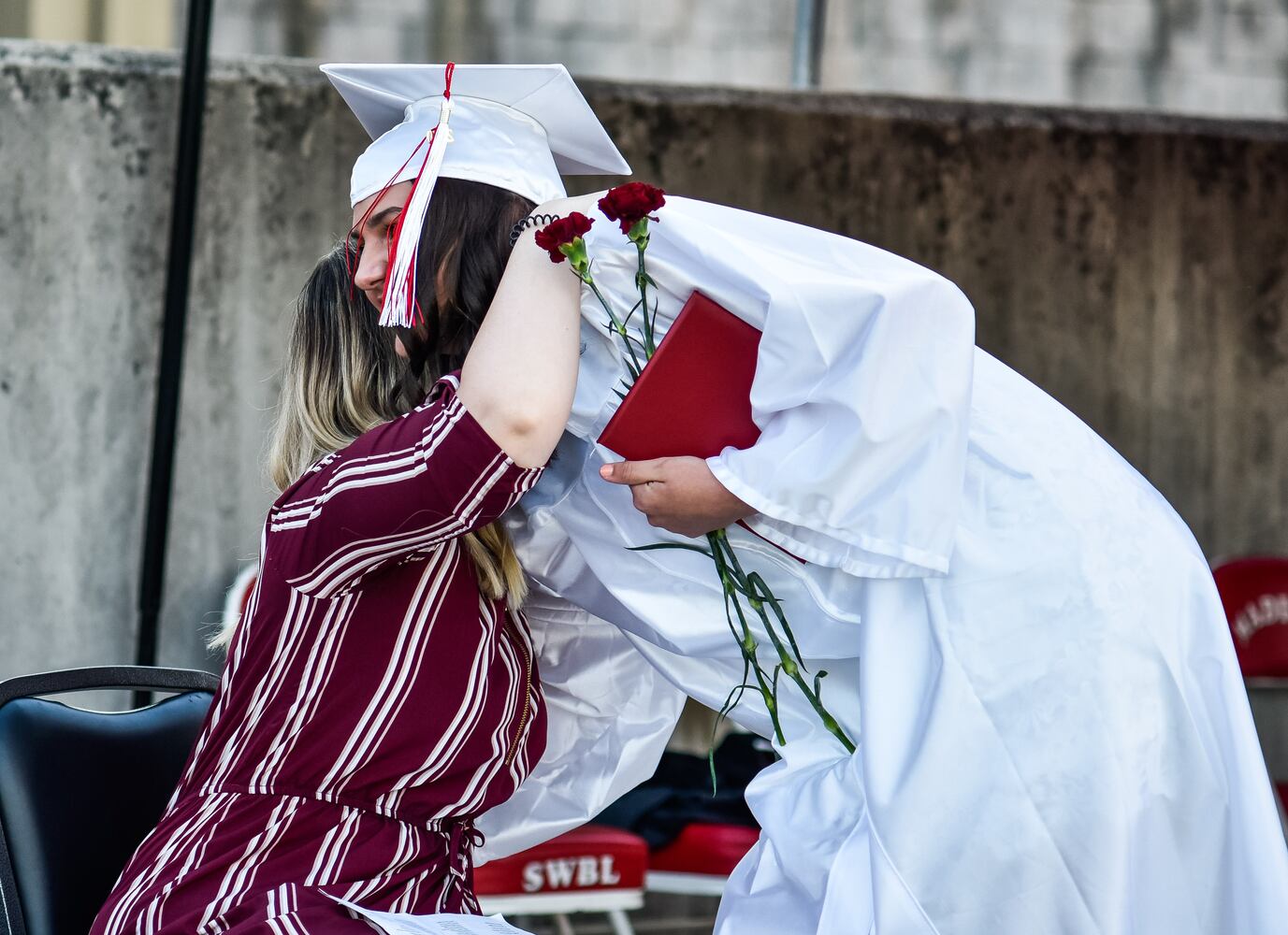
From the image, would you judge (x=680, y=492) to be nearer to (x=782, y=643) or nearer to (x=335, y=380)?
(x=782, y=643)

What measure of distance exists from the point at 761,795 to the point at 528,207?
24.2 inches

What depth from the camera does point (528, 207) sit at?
4.49ft

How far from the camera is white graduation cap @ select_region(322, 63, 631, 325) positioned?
1336mm

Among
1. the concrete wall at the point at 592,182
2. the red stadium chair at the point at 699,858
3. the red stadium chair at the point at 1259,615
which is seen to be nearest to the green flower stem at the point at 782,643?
the red stadium chair at the point at 699,858

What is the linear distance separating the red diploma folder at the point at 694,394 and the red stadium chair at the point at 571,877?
1.66 metres

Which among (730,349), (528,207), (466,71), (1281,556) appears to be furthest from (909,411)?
(1281,556)

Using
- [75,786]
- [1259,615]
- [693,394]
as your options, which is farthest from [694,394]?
[1259,615]

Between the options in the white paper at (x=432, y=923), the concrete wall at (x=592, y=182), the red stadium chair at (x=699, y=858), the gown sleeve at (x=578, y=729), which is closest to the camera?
the white paper at (x=432, y=923)

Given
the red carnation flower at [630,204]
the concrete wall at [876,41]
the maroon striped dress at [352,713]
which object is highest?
the concrete wall at [876,41]

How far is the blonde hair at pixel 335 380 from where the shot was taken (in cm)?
139

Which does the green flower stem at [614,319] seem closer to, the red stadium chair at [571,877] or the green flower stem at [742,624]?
the green flower stem at [742,624]

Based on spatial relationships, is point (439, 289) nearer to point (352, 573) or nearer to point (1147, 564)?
point (352, 573)

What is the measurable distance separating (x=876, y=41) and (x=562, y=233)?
312cm

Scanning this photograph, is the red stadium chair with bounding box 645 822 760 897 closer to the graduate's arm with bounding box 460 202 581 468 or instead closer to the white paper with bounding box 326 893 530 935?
the white paper with bounding box 326 893 530 935
